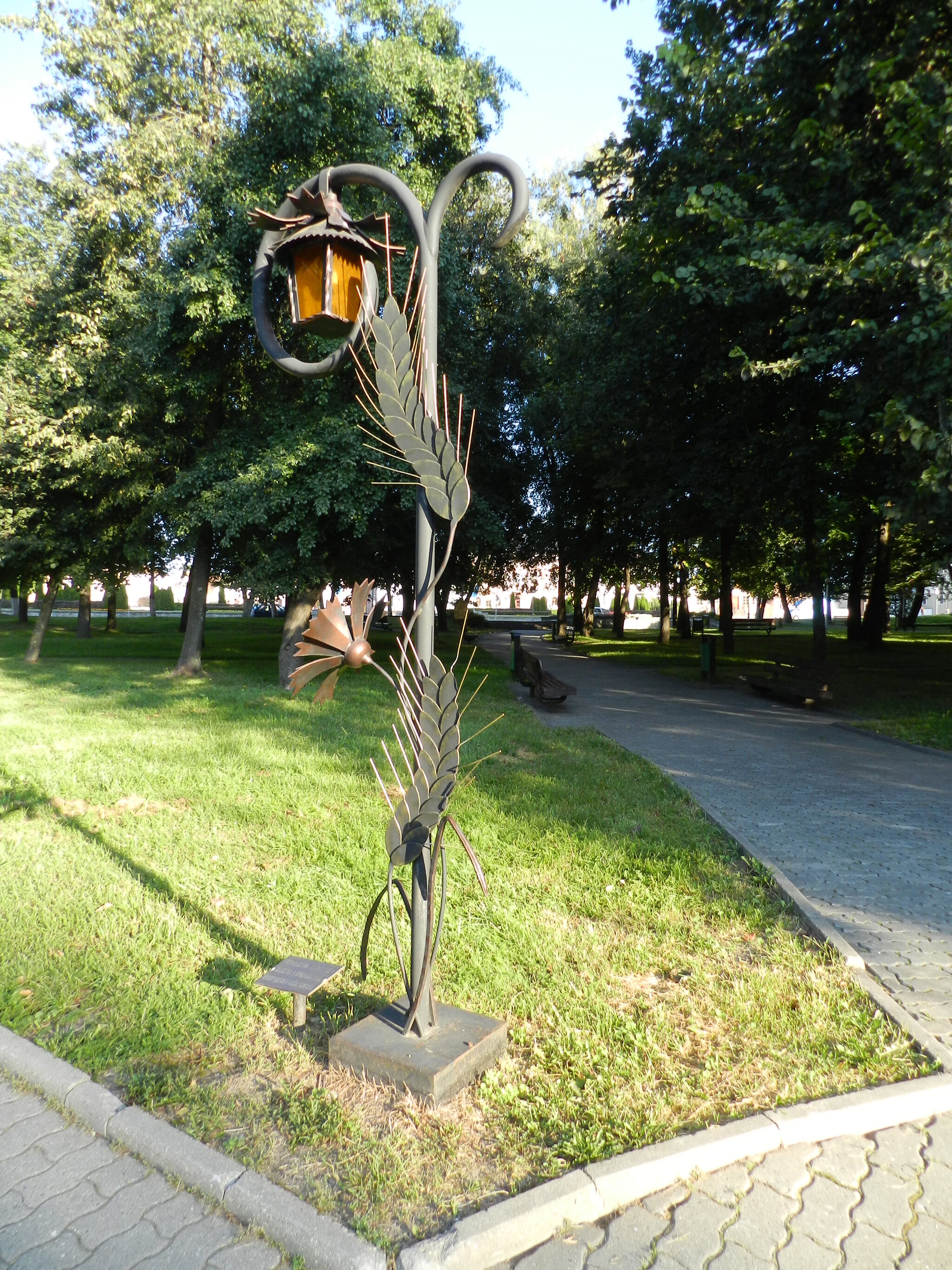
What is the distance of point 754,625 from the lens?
1769 inches

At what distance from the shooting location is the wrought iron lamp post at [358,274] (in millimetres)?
3328

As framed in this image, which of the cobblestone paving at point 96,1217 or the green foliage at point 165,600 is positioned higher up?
the green foliage at point 165,600

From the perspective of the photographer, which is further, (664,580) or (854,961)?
(664,580)

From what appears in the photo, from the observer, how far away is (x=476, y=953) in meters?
4.41

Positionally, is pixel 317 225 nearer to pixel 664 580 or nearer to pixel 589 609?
pixel 664 580

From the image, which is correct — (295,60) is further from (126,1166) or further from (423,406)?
(126,1166)

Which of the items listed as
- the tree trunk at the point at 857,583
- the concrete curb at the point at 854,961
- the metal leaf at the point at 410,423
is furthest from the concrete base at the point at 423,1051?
the tree trunk at the point at 857,583

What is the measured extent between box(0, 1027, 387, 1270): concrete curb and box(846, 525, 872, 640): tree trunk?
26151 mm

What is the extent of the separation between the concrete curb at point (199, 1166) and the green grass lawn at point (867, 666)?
32.2ft

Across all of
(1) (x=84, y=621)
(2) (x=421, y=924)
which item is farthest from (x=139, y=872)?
(1) (x=84, y=621)

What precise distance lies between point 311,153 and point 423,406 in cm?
1315

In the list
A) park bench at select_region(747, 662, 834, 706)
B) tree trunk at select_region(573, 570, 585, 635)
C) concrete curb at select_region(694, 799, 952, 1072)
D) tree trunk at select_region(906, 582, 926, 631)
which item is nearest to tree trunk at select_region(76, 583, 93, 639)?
tree trunk at select_region(573, 570, 585, 635)

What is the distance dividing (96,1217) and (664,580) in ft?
88.5

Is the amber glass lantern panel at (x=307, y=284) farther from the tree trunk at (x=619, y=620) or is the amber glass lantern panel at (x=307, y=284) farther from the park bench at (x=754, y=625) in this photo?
the park bench at (x=754, y=625)
